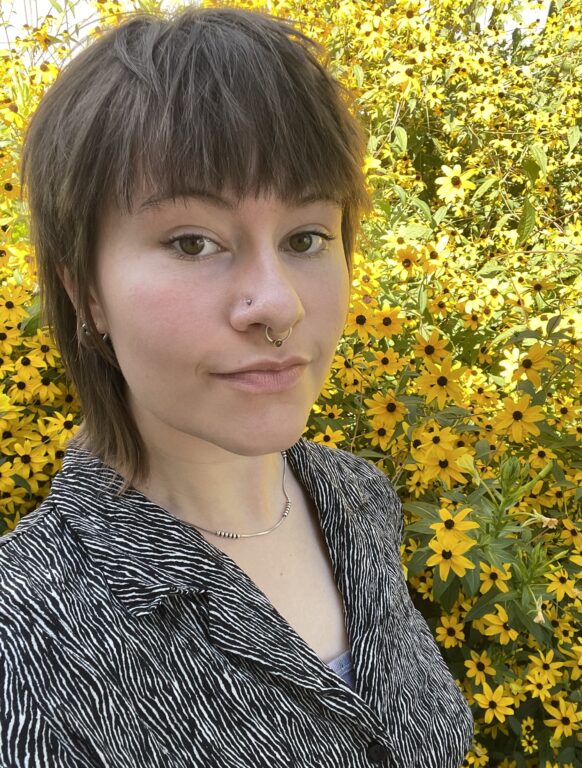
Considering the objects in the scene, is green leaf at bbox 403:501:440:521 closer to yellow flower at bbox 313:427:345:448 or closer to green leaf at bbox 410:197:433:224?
yellow flower at bbox 313:427:345:448

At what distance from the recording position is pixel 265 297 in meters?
0.60

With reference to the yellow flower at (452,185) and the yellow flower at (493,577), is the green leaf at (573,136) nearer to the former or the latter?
the yellow flower at (452,185)

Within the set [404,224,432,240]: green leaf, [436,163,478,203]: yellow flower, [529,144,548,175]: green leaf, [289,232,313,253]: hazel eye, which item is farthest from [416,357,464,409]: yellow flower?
[529,144,548,175]: green leaf

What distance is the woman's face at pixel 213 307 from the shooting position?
1.95 ft

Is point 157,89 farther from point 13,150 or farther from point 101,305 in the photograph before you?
point 13,150

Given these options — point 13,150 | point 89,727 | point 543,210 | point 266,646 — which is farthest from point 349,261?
point 543,210

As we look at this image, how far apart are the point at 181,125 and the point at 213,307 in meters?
0.15

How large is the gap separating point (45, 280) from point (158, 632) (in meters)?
0.40

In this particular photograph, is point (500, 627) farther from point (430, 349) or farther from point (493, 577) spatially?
point (430, 349)

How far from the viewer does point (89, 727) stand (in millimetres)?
568

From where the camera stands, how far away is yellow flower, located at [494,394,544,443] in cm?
134

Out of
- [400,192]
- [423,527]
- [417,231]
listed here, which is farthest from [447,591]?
[400,192]

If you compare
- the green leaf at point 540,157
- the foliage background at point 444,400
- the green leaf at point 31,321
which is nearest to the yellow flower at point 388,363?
the foliage background at point 444,400

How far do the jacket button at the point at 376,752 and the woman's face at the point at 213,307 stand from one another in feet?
1.13
